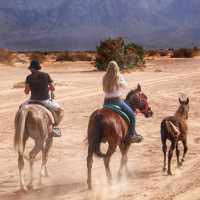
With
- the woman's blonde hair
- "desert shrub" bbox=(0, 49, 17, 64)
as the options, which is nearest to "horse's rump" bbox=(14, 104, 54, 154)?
the woman's blonde hair

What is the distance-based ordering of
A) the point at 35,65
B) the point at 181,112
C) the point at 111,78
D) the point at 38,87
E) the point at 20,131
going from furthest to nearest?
the point at 181,112 < the point at 35,65 < the point at 38,87 < the point at 111,78 < the point at 20,131

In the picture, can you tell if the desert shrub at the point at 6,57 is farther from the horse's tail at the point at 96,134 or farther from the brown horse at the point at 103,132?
the horse's tail at the point at 96,134

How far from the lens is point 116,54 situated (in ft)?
156

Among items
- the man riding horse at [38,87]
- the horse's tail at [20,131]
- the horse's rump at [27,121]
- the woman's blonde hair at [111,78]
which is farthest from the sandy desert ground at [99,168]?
the woman's blonde hair at [111,78]

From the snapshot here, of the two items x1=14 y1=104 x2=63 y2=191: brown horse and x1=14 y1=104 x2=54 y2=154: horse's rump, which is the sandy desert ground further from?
x1=14 y1=104 x2=54 y2=154: horse's rump

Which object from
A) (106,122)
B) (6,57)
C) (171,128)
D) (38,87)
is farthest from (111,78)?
(6,57)

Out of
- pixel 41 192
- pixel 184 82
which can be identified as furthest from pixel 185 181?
pixel 184 82

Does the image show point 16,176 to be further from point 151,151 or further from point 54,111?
point 151,151

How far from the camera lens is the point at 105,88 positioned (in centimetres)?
1122

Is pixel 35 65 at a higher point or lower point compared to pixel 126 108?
higher

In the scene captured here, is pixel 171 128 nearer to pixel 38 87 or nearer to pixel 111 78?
pixel 111 78

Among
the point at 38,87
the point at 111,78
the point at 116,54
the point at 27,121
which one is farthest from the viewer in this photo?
the point at 116,54

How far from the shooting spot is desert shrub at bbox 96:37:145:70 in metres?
47.3

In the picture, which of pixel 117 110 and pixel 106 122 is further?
pixel 117 110
